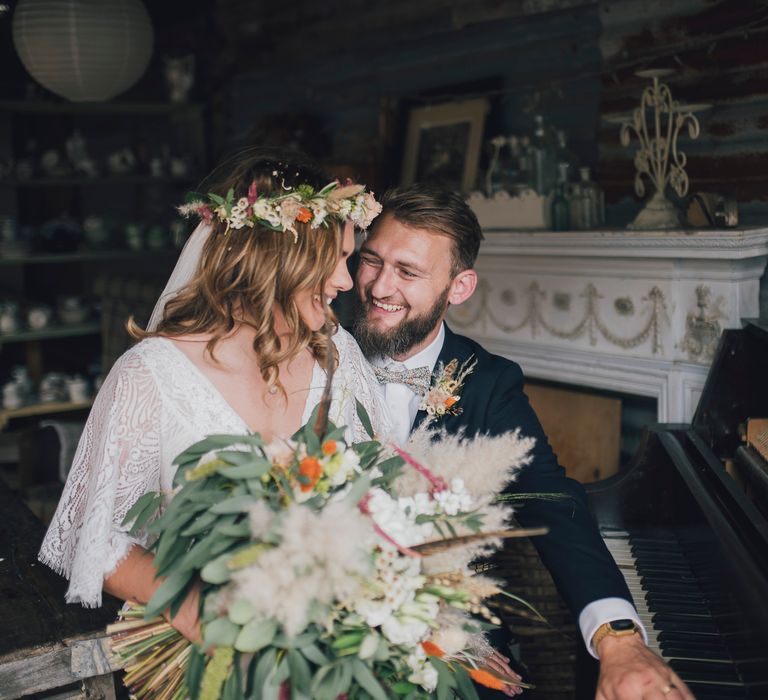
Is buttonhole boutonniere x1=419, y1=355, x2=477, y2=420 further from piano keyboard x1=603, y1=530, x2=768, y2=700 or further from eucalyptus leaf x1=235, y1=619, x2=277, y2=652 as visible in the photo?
eucalyptus leaf x1=235, y1=619, x2=277, y2=652

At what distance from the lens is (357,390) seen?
2.03 meters

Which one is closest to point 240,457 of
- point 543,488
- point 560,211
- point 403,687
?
point 403,687

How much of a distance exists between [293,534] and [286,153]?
96 centimetres

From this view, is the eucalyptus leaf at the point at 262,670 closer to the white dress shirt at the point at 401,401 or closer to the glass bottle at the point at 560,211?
the white dress shirt at the point at 401,401

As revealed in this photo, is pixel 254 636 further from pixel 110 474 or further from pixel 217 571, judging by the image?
pixel 110 474

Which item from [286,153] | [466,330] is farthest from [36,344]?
[286,153]

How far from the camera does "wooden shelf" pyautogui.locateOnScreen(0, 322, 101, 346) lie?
5191mm

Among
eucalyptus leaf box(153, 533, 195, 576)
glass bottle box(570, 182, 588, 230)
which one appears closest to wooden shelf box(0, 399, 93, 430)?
glass bottle box(570, 182, 588, 230)

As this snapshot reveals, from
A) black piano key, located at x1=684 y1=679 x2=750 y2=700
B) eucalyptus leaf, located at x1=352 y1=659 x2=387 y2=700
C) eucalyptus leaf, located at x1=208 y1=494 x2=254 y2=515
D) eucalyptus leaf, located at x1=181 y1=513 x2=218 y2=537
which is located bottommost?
black piano key, located at x1=684 y1=679 x2=750 y2=700

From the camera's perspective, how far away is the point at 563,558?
1.87m

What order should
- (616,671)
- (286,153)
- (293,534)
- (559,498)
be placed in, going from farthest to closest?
(559,498) → (286,153) → (616,671) → (293,534)

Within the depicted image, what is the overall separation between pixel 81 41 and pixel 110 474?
2665mm

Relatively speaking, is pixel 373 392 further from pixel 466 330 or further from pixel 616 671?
pixel 466 330

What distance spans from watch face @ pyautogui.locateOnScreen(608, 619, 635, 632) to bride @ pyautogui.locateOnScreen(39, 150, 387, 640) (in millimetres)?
629
